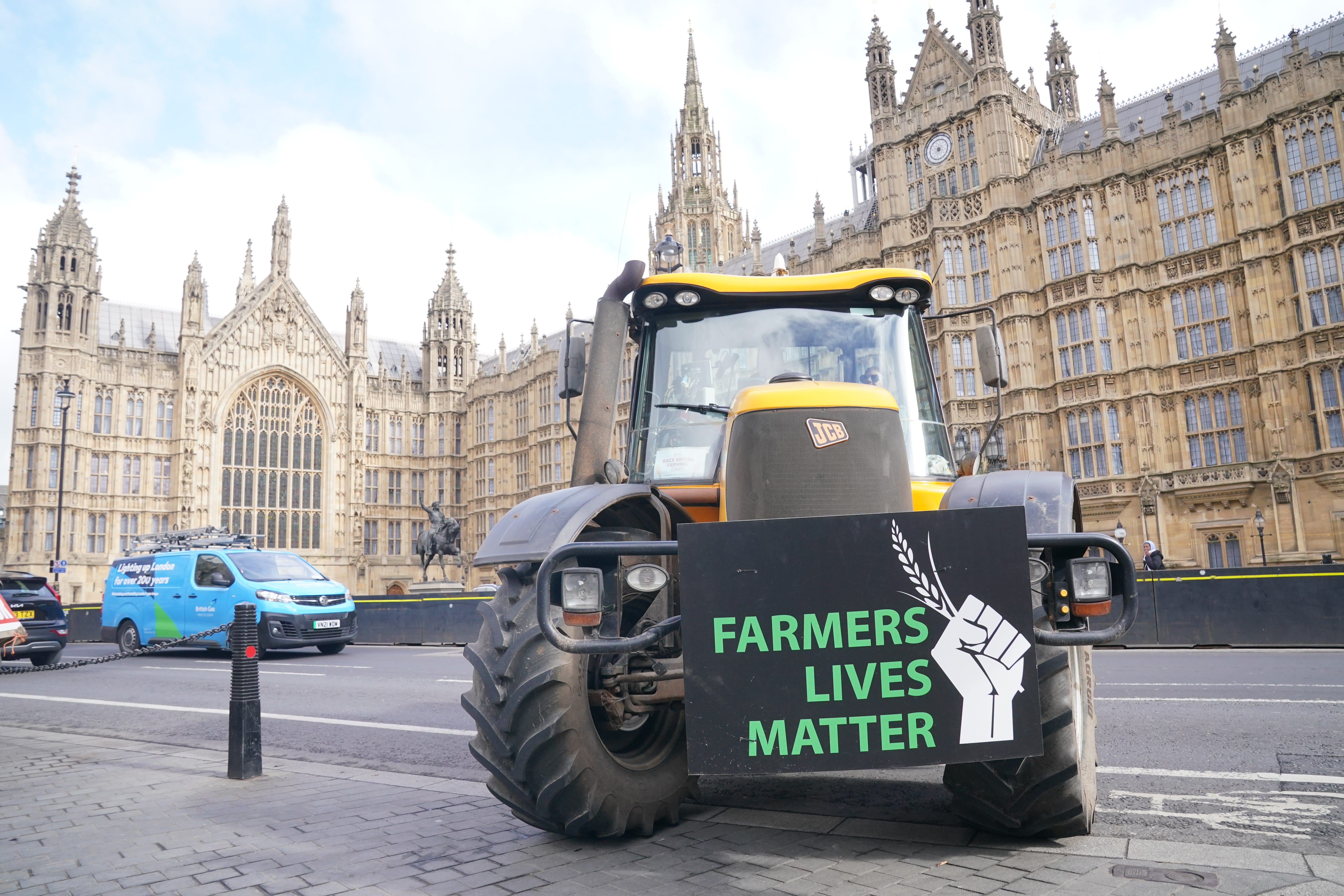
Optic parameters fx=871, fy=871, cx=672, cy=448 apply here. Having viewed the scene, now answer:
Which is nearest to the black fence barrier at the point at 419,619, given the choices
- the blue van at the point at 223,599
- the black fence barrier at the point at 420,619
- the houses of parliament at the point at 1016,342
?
the black fence barrier at the point at 420,619

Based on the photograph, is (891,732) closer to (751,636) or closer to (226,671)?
(751,636)

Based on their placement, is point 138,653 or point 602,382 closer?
point 602,382

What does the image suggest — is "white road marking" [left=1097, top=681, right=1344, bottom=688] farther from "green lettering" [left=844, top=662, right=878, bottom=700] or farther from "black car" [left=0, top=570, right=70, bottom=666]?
"black car" [left=0, top=570, right=70, bottom=666]

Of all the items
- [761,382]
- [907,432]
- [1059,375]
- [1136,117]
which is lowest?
[907,432]

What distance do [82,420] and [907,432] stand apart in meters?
52.0

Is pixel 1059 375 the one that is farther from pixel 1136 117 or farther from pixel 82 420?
pixel 82 420

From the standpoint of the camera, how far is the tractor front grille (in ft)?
11.3

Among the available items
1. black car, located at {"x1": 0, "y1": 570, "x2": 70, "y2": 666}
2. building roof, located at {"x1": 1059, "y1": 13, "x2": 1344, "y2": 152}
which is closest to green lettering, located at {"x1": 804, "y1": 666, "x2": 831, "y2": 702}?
black car, located at {"x1": 0, "y1": 570, "x2": 70, "y2": 666}

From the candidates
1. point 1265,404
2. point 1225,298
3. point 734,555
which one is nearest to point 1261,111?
point 1225,298

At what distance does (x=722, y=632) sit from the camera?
9.38 ft

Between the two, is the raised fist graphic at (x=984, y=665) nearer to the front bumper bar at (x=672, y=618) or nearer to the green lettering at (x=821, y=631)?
the front bumper bar at (x=672, y=618)

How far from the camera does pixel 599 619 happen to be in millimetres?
3037

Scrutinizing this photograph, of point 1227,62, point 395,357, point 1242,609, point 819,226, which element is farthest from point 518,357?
point 1242,609

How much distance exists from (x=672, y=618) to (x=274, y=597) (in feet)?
44.8
